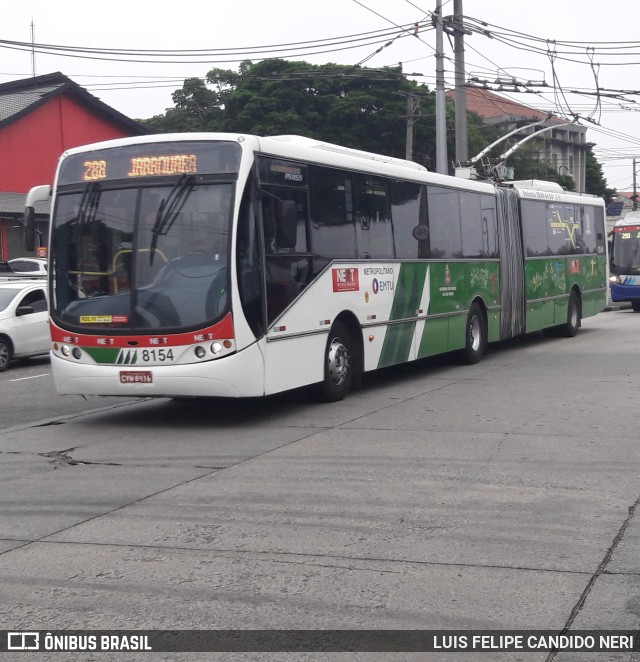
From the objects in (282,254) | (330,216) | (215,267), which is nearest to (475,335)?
(330,216)

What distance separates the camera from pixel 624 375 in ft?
49.3

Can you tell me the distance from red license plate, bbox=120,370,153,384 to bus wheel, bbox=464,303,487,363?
297 inches

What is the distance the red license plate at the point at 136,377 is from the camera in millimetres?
10664

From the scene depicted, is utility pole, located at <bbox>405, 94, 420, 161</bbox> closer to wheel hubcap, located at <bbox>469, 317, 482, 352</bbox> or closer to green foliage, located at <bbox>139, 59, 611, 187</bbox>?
green foliage, located at <bbox>139, 59, 611, 187</bbox>

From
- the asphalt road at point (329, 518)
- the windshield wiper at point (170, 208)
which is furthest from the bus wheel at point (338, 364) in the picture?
the windshield wiper at point (170, 208)

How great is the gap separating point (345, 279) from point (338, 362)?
1007 mm

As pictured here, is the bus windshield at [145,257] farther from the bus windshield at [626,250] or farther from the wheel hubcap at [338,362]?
the bus windshield at [626,250]

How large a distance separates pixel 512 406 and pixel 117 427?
14.5 ft

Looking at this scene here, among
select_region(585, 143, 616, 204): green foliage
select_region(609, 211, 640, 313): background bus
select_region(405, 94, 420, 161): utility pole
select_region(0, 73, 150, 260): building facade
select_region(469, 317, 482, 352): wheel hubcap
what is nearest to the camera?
select_region(469, 317, 482, 352): wheel hubcap

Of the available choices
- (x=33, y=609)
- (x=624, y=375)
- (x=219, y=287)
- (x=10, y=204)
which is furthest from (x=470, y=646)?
(x=10, y=204)

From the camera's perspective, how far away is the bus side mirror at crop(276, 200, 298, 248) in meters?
11.3

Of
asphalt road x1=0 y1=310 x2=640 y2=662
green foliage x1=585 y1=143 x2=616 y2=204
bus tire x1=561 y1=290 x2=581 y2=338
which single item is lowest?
asphalt road x1=0 y1=310 x2=640 y2=662

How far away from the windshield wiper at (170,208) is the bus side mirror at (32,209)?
5.90ft

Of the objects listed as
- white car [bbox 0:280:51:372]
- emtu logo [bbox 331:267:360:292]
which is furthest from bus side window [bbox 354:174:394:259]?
white car [bbox 0:280:51:372]
